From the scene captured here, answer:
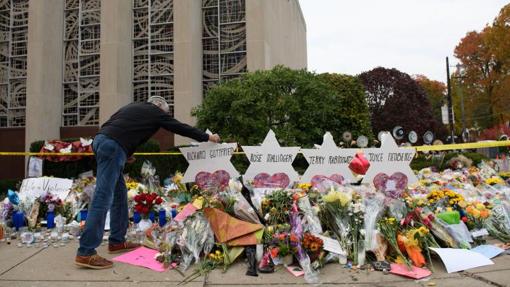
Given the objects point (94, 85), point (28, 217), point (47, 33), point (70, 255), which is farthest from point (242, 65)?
point (70, 255)

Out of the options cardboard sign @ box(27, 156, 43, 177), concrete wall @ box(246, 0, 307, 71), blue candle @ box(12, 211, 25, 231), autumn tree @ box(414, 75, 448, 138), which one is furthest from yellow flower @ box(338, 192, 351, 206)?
autumn tree @ box(414, 75, 448, 138)

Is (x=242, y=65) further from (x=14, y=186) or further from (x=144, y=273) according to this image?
(x=144, y=273)

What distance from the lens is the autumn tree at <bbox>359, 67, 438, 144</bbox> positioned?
28297 millimetres

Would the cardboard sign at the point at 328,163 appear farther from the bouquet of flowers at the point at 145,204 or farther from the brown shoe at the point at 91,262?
the brown shoe at the point at 91,262

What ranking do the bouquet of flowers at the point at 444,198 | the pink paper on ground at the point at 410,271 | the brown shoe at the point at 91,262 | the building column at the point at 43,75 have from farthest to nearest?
1. the building column at the point at 43,75
2. the bouquet of flowers at the point at 444,198
3. the brown shoe at the point at 91,262
4. the pink paper on ground at the point at 410,271

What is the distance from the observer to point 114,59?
68.5ft

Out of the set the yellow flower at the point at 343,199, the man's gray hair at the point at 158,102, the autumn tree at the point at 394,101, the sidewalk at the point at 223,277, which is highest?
the autumn tree at the point at 394,101

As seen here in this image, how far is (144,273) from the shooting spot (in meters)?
3.85

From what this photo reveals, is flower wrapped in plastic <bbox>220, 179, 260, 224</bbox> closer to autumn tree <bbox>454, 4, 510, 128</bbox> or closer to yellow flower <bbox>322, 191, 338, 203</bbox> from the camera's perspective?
yellow flower <bbox>322, 191, 338, 203</bbox>

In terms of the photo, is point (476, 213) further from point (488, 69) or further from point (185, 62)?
point (488, 69)

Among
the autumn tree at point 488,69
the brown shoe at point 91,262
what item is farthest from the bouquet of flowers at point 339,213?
the autumn tree at point 488,69

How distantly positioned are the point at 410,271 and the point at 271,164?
291 centimetres

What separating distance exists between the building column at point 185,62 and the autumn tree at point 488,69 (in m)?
23.1

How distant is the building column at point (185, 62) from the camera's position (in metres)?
20.3
